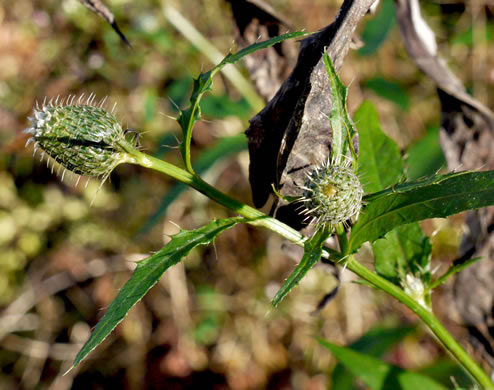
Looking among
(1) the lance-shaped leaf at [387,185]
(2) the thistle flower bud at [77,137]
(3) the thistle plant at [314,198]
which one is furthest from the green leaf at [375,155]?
(2) the thistle flower bud at [77,137]

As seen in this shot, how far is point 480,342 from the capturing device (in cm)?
194

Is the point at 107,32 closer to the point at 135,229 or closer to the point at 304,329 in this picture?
the point at 135,229

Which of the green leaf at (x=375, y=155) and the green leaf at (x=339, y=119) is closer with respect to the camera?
the green leaf at (x=339, y=119)

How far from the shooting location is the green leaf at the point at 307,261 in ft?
3.43

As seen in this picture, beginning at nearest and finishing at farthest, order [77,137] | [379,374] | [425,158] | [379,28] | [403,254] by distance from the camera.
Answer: [77,137]
[403,254]
[379,374]
[425,158]
[379,28]

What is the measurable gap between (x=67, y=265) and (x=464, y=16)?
13.2 feet

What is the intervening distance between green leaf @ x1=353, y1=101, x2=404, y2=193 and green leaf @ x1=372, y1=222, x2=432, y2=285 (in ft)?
0.58

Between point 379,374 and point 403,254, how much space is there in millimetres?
668

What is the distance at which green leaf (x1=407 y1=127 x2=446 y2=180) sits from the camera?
115 inches

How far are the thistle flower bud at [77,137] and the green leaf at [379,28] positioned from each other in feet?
7.76

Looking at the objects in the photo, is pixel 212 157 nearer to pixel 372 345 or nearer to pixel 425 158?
pixel 425 158

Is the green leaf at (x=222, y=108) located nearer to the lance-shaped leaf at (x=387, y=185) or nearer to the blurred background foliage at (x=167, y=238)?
the blurred background foliage at (x=167, y=238)

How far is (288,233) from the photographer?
127cm

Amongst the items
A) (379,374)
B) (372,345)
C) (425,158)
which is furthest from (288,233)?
(425,158)
